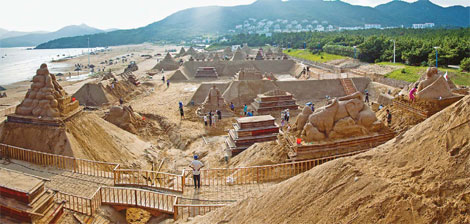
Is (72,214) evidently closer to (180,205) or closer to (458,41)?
(180,205)

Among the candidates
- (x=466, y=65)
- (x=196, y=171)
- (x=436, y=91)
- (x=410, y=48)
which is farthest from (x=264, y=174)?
(x=410, y=48)

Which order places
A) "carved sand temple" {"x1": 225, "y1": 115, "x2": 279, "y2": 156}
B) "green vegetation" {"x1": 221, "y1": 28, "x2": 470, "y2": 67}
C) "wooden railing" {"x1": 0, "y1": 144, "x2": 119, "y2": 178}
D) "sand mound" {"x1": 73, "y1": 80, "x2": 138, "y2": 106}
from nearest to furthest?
"wooden railing" {"x1": 0, "y1": 144, "x2": 119, "y2": 178} → "carved sand temple" {"x1": 225, "y1": 115, "x2": 279, "y2": 156} → "sand mound" {"x1": 73, "y1": 80, "x2": 138, "y2": 106} → "green vegetation" {"x1": 221, "y1": 28, "x2": 470, "y2": 67}

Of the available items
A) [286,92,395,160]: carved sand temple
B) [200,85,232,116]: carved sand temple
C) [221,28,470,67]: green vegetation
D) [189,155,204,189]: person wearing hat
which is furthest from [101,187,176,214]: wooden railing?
[221,28,470,67]: green vegetation

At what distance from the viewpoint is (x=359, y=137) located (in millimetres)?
12539

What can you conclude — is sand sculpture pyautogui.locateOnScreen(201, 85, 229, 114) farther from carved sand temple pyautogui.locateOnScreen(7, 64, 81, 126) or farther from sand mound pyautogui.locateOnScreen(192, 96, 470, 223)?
sand mound pyautogui.locateOnScreen(192, 96, 470, 223)

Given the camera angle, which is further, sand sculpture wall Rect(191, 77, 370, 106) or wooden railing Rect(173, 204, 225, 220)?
sand sculpture wall Rect(191, 77, 370, 106)

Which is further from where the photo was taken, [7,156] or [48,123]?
[48,123]

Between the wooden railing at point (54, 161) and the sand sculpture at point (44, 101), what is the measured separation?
79.0 inches

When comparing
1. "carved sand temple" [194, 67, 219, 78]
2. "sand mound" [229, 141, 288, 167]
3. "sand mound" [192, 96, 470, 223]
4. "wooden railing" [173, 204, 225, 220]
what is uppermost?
"carved sand temple" [194, 67, 219, 78]

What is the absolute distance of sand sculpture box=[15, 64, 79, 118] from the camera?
553 inches

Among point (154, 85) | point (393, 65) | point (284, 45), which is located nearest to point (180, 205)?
point (154, 85)

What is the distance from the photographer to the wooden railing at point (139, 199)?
375 inches

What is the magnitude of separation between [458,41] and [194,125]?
35.4 meters

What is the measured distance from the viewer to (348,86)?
30.2 metres
